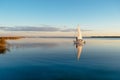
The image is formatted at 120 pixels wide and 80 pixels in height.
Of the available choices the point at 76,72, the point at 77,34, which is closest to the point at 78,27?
the point at 77,34

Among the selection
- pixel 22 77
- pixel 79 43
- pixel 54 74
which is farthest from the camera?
pixel 79 43

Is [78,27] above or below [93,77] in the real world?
above

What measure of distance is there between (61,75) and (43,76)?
6.93 feet

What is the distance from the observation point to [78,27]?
90750 mm

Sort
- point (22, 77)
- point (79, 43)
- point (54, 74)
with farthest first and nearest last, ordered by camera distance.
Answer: point (79, 43)
point (54, 74)
point (22, 77)

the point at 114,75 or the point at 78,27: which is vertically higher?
the point at 78,27

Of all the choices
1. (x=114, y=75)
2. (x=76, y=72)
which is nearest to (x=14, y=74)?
(x=76, y=72)

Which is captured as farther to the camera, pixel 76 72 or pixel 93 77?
pixel 76 72

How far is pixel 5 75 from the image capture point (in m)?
25.5

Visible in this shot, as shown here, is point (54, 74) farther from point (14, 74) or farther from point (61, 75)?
point (14, 74)

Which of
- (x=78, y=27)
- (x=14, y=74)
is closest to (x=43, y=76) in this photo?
(x=14, y=74)

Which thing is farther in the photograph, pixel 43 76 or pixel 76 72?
pixel 76 72

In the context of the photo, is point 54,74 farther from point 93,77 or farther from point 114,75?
point 114,75

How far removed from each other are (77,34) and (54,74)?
6536 centimetres
